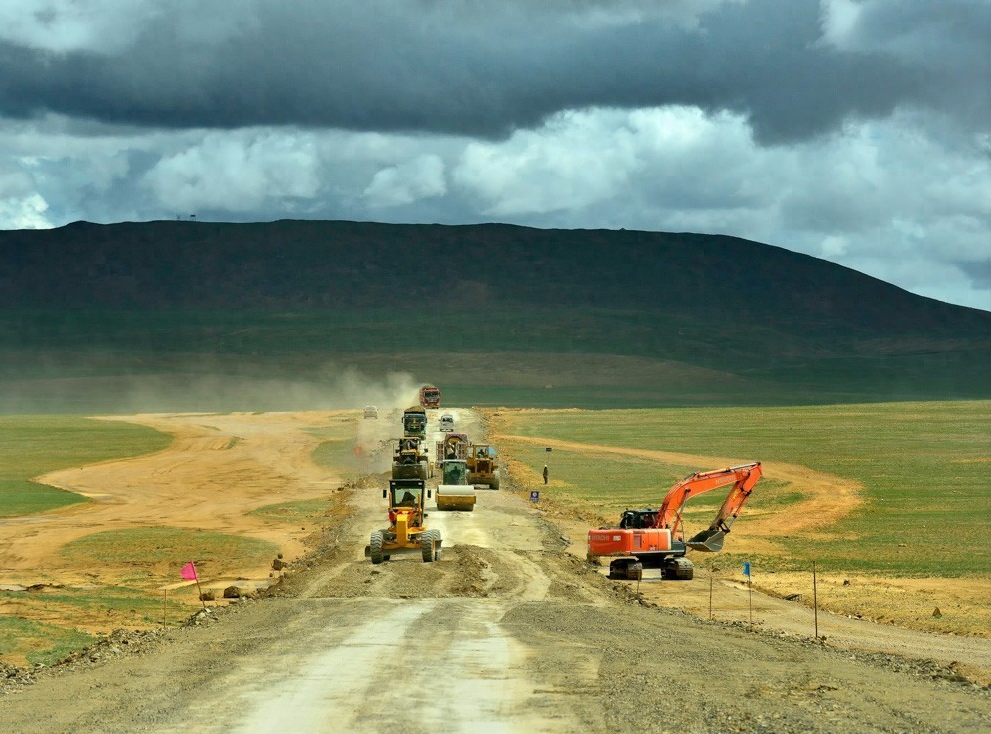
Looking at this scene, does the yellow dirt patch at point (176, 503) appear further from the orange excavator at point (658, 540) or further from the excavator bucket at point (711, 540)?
→ the excavator bucket at point (711, 540)

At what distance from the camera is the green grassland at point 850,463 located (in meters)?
50.1

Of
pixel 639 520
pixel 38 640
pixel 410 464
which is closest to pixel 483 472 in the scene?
pixel 410 464

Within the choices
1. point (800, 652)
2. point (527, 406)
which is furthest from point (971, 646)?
point (527, 406)

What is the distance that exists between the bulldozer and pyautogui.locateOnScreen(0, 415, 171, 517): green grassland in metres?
26.3

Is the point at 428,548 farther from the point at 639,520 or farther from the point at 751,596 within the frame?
the point at 751,596

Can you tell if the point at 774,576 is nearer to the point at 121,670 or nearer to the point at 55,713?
the point at 121,670

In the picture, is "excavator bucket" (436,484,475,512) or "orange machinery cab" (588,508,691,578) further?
"excavator bucket" (436,484,475,512)

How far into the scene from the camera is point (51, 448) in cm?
11156

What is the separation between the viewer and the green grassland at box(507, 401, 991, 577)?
50.1 meters

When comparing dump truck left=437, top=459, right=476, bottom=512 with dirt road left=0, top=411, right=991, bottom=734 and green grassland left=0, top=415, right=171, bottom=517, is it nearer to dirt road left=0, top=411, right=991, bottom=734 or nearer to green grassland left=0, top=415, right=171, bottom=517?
green grassland left=0, top=415, right=171, bottom=517

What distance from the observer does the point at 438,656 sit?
2556 centimetres

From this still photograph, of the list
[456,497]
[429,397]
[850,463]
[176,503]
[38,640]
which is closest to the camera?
[38,640]

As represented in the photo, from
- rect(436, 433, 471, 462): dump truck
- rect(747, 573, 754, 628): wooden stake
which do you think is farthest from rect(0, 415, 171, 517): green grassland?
rect(747, 573, 754, 628): wooden stake

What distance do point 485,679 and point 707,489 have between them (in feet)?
69.4
